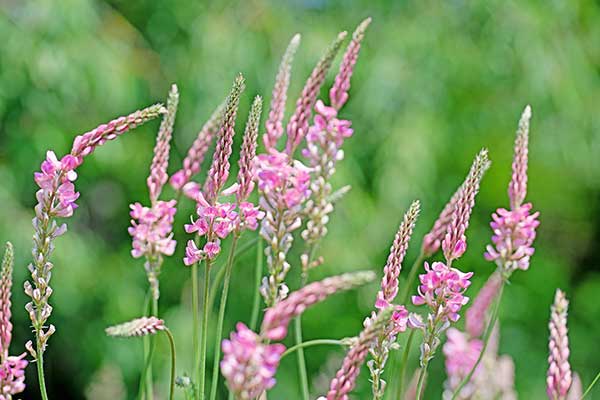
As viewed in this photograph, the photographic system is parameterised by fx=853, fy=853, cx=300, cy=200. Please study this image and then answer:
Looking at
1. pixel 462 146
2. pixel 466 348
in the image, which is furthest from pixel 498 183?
pixel 466 348

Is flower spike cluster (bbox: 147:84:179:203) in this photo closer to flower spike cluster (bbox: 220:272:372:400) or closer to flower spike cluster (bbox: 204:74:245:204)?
flower spike cluster (bbox: 204:74:245:204)

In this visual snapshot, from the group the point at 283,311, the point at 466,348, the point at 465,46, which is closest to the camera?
the point at 283,311

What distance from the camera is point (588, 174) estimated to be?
11.6 ft

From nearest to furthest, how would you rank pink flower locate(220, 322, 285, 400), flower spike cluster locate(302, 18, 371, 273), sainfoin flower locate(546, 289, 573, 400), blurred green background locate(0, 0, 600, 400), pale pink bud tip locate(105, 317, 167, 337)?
1. pink flower locate(220, 322, 285, 400)
2. pale pink bud tip locate(105, 317, 167, 337)
3. sainfoin flower locate(546, 289, 573, 400)
4. flower spike cluster locate(302, 18, 371, 273)
5. blurred green background locate(0, 0, 600, 400)

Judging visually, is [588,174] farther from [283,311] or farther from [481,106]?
[283,311]

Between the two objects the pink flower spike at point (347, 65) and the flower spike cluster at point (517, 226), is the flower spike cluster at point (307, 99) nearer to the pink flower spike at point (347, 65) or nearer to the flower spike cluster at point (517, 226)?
the pink flower spike at point (347, 65)

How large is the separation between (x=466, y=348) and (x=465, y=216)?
0.40 meters

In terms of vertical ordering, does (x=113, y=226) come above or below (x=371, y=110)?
below

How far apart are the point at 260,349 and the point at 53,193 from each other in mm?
228

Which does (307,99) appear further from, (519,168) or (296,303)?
(296,303)

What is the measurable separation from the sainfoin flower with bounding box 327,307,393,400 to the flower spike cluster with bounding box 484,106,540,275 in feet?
0.78

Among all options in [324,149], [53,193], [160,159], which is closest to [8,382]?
[53,193]

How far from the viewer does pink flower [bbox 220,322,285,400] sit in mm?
400

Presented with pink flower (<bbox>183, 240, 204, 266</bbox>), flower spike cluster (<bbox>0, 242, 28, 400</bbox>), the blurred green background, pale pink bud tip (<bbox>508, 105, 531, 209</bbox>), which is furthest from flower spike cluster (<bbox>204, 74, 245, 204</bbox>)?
the blurred green background
